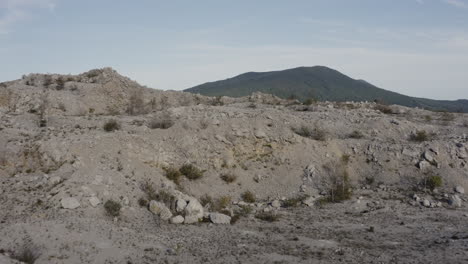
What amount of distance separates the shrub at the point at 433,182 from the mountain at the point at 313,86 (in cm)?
6820

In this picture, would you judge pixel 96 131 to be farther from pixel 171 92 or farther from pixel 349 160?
pixel 171 92

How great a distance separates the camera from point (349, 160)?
1856 centimetres

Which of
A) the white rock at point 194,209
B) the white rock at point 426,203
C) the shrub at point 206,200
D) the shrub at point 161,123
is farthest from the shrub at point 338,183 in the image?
the shrub at point 161,123

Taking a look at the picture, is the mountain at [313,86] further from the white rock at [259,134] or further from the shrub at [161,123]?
the white rock at [259,134]

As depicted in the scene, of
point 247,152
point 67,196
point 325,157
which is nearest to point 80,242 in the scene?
point 67,196

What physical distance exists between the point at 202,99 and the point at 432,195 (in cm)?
1954

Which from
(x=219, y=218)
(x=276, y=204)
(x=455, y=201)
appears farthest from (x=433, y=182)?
(x=219, y=218)

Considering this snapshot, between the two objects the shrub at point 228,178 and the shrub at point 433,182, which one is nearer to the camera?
the shrub at point 228,178

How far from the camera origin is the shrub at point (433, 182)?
1714cm

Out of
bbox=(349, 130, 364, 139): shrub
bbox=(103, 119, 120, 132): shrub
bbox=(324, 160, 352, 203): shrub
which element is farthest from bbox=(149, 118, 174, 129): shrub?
bbox=(349, 130, 364, 139): shrub

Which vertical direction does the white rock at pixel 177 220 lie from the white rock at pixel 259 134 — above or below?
below

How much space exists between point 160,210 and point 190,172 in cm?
308

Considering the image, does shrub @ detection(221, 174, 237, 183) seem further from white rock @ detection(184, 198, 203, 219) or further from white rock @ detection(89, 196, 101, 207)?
white rock @ detection(89, 196, 101, 207)

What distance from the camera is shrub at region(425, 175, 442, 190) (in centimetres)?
1714
